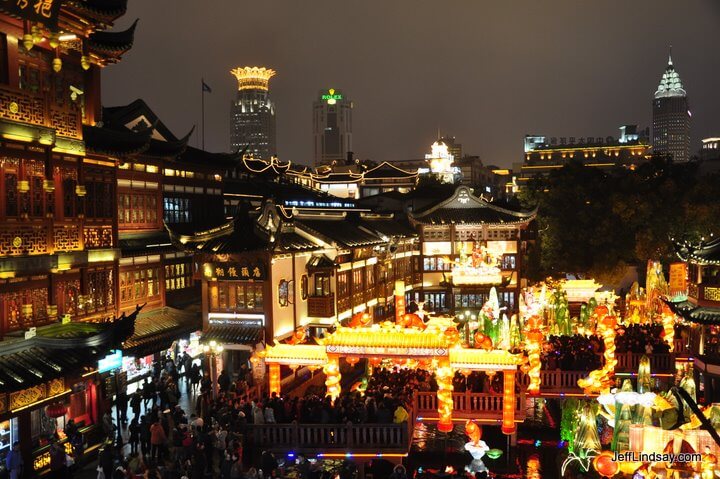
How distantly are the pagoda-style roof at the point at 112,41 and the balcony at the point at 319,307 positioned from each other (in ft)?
44.5

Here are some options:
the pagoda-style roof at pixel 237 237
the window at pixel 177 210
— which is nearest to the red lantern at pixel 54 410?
the pagoda-style roof at pixel 237 237

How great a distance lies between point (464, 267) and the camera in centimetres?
4106

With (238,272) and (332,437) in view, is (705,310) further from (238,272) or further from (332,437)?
(238,272)

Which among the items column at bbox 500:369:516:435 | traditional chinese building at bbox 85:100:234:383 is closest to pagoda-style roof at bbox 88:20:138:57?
traditional chinese building at bbox 85:100:234:383

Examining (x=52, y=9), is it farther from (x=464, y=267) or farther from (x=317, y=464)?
(x=464, y=267)

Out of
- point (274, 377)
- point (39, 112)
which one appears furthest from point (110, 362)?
point (39, 112)

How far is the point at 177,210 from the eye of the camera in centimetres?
3322

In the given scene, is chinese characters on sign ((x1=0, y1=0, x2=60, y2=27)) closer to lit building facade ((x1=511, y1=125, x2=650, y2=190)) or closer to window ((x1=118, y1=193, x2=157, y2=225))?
window ((x1=118, y1=193, x2=157, y2=225))

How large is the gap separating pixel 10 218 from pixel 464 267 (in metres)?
28.6

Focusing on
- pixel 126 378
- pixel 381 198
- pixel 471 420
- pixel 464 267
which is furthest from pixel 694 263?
pixel 381 198

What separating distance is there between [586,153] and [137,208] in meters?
111

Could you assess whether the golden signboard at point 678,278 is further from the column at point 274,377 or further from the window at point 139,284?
the window at point 139,284

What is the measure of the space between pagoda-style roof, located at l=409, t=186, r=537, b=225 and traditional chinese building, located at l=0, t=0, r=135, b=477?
27.3 m

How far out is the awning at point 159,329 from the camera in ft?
81.6
